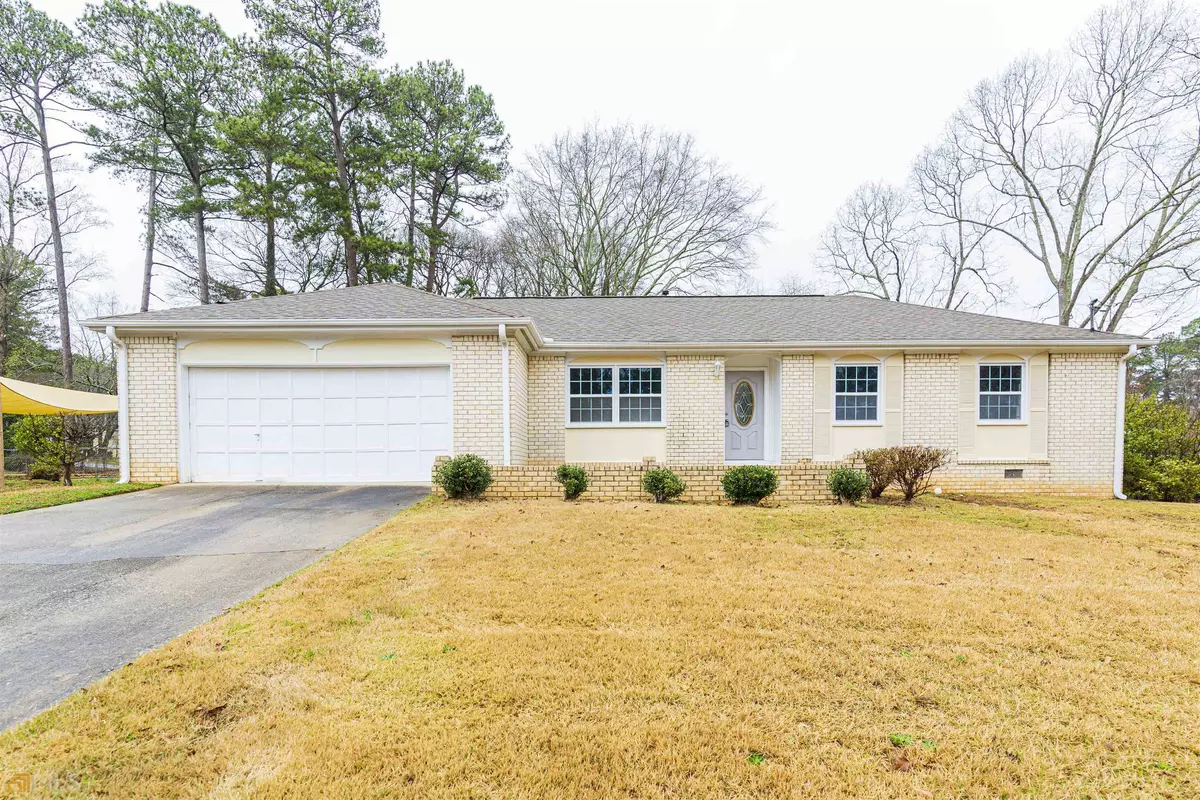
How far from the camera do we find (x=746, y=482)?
754 cm

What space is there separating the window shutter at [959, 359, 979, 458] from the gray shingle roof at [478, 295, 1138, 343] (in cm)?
67

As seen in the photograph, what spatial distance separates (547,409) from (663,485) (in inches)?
147

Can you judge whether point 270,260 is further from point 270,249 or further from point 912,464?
point 912,464

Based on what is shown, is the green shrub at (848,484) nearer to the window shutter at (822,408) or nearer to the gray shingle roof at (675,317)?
the window shutter at (822,408)

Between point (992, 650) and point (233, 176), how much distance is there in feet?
78.9

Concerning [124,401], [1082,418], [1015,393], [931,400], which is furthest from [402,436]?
[1082,418]

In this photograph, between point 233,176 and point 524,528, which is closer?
point 524,528

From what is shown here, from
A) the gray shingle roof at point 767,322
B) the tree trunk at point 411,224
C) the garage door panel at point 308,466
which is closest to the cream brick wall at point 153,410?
the garage door panel at point 308,466

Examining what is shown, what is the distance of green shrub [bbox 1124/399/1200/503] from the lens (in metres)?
9.87

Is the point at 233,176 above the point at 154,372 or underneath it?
above

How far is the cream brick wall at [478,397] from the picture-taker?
8.87 metres

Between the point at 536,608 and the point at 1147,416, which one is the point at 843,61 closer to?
the point at 1147,416

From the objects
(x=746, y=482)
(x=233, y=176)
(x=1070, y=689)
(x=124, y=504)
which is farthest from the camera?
(x=233, y=176)

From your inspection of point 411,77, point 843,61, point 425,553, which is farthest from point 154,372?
point 843,61
